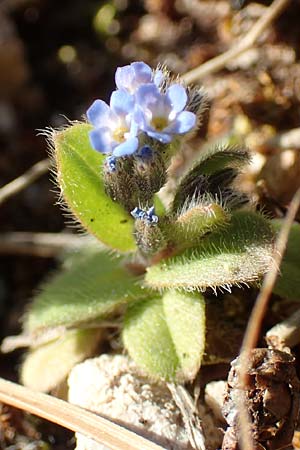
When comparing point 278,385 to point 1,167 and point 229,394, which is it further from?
point 1,167

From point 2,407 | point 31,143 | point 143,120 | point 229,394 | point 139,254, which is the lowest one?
point 2,407

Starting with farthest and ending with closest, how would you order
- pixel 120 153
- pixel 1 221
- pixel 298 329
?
pixel 1 221 < pixel 298 329 < pixel 120 153

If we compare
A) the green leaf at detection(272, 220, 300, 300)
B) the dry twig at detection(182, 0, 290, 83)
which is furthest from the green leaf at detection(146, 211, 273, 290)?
the dry twig at detection(182, 0, 290, 83)

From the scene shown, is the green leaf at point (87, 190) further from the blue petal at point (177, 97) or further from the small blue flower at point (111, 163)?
the blue petal at point (177, 97)

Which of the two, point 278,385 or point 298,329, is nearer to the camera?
point 278,385

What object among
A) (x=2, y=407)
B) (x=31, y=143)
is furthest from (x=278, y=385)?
(x=31, y=143)

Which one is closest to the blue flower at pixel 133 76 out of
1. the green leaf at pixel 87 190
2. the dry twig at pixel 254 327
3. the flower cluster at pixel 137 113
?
the flower cluster at pixel 137 113
